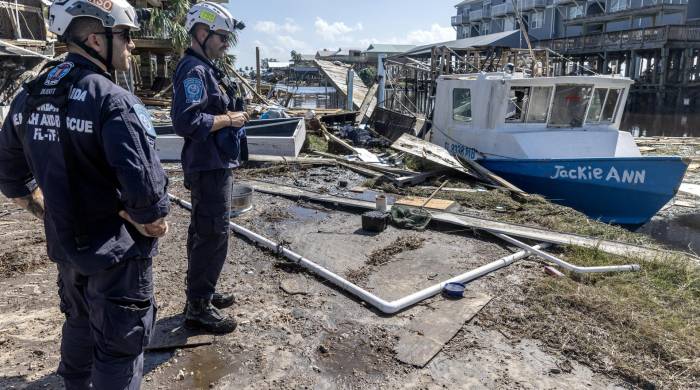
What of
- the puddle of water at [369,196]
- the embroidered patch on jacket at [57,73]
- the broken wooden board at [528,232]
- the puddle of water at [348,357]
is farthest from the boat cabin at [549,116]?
the embroidered patch on jacket at [57,73]

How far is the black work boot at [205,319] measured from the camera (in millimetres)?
3088

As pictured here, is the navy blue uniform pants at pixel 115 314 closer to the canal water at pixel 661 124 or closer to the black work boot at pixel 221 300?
the black work boot at pixel 221 300

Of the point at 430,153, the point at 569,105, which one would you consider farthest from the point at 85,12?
the point at 569,105

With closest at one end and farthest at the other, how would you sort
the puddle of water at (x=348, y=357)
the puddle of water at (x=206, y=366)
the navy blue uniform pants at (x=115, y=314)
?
the navy blue uniform pants at (x=115, y=314), the puddle of water at (x=206, y=366), the puddle of water at (x=348, y=357)

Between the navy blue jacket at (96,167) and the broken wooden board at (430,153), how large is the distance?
671cm

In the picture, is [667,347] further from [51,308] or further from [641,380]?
[51,308]

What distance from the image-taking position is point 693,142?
14.7 m

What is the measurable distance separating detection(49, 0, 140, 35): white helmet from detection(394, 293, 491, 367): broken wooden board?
Result: 7.57 ft

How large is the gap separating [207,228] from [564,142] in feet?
23.7

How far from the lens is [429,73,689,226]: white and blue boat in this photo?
742 cm

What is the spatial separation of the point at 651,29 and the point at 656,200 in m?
30.9

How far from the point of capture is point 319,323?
10.8ft

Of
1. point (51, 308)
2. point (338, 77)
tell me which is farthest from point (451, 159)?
point (338, 77)

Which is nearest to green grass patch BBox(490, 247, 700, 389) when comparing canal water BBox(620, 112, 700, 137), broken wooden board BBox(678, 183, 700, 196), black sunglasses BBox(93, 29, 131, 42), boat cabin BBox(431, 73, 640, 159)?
black sunglasses BBox(93, 29, 131, 42)
